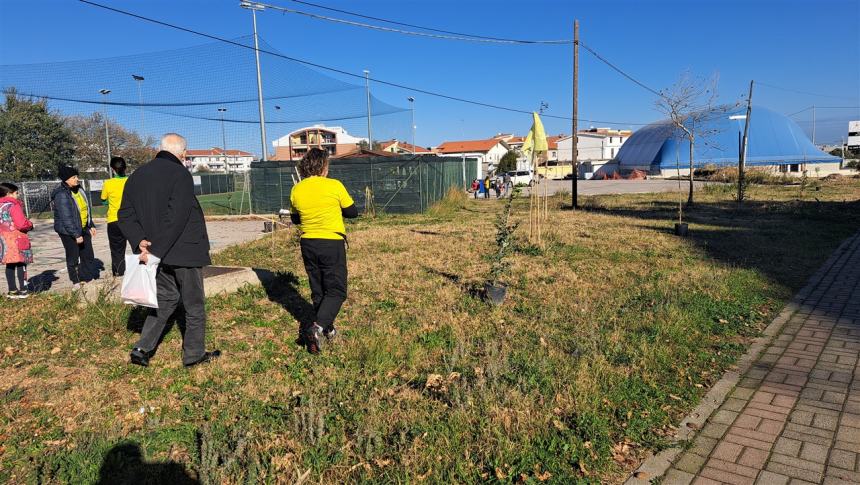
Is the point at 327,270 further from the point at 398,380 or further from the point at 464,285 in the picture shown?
the point at 464,285

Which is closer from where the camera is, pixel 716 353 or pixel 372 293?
pixel 716 353

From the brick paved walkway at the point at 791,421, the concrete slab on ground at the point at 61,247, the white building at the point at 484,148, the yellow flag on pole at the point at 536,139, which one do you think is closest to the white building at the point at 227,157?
the concrete slab on ground at the point at 61,247

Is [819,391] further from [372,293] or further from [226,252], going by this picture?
[226,252]

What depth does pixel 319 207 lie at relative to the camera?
A: 14.3ft

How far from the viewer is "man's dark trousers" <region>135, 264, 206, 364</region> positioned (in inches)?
155

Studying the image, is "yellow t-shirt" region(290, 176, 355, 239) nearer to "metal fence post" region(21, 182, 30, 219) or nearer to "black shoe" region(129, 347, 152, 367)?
"black shoe" region(129, 347, 152, 367)

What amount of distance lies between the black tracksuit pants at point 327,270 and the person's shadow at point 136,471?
176 cm

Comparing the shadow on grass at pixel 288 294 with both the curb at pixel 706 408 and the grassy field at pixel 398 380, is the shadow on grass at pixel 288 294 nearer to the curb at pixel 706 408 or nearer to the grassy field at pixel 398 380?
the grassy field at pixel 398 380

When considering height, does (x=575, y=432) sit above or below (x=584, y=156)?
below

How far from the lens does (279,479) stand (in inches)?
106

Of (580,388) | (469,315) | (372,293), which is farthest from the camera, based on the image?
(372,293)

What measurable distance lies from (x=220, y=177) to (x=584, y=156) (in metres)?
72.3

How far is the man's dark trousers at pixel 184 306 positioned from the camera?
393 centimetres

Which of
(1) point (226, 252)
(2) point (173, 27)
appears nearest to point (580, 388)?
(1) point (226, 252)
